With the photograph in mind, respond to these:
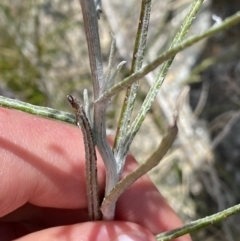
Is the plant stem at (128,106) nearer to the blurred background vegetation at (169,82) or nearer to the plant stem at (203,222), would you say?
the plant stem at (203,222)

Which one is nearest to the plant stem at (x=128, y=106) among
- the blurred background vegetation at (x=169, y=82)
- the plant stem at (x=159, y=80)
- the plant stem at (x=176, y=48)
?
the plant stem at (x=159, y=80)

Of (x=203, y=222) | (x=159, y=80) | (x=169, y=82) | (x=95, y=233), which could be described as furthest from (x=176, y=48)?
(x=169, y=82)

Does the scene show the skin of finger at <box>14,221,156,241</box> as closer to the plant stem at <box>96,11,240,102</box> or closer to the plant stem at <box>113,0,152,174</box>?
the plant stem at <box>113,0,152,174</box>

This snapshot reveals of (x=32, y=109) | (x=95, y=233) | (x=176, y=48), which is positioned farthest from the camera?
(x=95, y=233)

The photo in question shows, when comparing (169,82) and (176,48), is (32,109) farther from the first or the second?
(169,82)

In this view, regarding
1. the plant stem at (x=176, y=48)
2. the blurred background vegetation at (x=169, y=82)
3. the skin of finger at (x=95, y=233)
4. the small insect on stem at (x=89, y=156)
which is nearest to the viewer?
the plant stem at (x=176, y=48)

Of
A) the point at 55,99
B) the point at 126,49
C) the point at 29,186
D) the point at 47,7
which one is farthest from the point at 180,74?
the point at 29,186

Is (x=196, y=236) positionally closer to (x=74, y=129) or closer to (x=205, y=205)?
(x=205, y=205)
